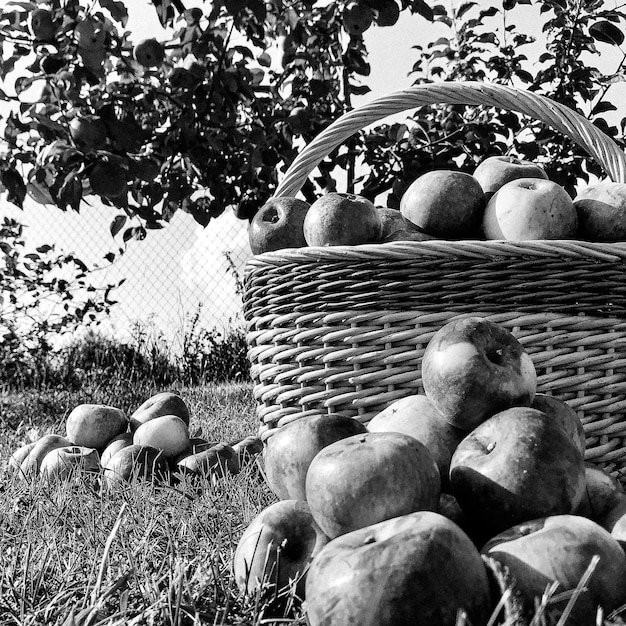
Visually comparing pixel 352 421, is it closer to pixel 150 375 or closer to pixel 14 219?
pixel 14 219

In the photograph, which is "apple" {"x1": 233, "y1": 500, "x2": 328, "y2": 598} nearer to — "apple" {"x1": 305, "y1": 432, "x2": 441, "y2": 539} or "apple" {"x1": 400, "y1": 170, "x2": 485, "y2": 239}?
"apple" {"x1": 305, "y1": 432, "x2": 441, "y2": 539}

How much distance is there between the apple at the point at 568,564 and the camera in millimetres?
837

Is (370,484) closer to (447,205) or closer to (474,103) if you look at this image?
(447,205)

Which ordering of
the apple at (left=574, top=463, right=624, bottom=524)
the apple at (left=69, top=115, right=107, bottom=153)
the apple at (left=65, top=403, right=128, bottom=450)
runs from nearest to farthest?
the apple at (left=574, top=463, right=624, bottom=524) < the apple at (left=65, top=403, right=128, bottom=450) < the apple at (left=69, top=115, right=107, bottom=153)

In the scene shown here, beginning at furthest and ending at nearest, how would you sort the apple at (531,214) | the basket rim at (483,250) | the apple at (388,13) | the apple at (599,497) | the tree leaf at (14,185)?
the tree leaf at (14,185) < the apple at (388,13) < the apple at (531,214) < the basket rim at (483,250) < the apple at (599,497)

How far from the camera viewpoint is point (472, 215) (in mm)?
1897

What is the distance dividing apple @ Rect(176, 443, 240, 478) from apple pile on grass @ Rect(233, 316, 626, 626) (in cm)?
91

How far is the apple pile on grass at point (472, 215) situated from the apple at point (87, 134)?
40.9 inches

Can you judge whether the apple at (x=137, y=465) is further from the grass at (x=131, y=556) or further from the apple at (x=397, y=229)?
the apple at (x=397, y=229)

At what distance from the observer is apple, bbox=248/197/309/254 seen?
2.04m

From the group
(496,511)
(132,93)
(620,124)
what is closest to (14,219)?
(132,93)

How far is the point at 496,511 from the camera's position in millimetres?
985

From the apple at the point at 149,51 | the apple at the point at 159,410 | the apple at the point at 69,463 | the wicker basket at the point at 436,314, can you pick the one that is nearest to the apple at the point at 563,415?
the wicker basket at the point at 436,314

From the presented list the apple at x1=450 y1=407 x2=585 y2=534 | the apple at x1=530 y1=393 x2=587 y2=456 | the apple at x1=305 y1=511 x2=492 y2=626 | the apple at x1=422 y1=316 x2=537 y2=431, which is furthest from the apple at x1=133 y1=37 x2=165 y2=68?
the apple at x1=305 y1=511 x2=492 y2=626
